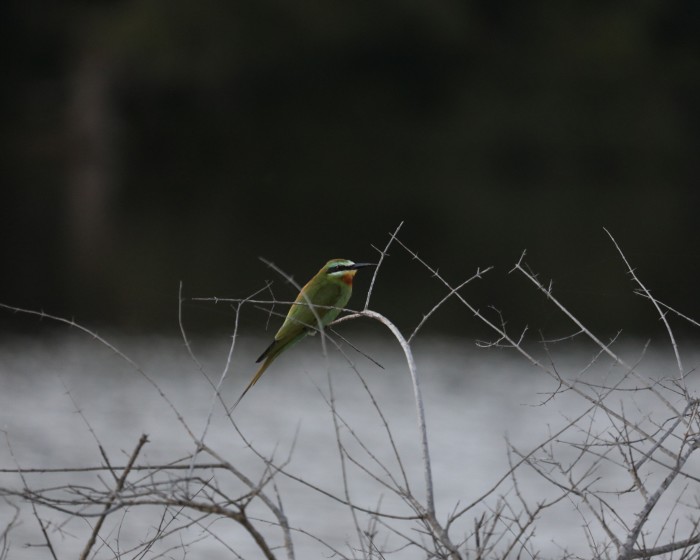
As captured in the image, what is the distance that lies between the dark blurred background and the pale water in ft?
15.7

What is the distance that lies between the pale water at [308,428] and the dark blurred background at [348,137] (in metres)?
4.80

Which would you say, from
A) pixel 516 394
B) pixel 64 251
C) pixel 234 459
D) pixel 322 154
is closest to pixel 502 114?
pixel 322 154

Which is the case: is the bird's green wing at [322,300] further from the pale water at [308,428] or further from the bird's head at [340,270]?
the pale water at [308,428]

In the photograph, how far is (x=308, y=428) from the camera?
1576cm

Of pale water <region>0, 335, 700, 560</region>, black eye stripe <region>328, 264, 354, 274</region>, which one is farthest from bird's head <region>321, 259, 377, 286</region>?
pale water <region>0, 335, 700, 560</region>

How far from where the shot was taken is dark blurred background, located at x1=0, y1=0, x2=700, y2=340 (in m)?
27.2

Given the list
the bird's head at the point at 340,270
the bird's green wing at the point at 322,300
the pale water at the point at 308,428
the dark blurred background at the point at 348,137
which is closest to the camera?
the bird's green wing at the point at 322,300

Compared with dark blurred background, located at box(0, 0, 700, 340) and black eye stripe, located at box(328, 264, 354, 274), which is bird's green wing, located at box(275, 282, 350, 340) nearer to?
black eye stripe, located at box(328, 264, 354, 274)

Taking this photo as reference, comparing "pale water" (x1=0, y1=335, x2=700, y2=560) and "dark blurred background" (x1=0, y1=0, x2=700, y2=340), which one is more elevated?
"pale water" (x1=0, y1=335, x2=700, y2=560)

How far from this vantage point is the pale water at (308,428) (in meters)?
11.7

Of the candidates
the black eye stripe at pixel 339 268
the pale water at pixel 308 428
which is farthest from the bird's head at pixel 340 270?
the pale water at pixel 308 428

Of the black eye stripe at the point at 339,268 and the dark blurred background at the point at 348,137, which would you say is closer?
the black eye stripe at the point at 339,268

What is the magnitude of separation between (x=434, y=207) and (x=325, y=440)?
2243cm

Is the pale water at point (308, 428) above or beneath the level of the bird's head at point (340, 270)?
beneath
